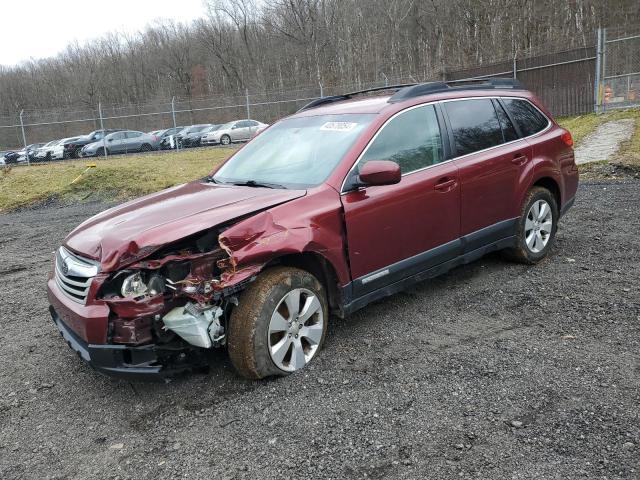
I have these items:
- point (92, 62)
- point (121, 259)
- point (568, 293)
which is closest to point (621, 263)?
point (568, 293)

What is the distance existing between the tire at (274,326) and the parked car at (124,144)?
22811 millimetres

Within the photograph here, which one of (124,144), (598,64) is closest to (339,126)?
(598,64)

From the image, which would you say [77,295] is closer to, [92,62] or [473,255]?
[473,255]

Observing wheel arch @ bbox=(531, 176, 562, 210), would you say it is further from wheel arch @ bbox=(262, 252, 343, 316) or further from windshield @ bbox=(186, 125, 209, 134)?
windshield @ bbox=(186, 125, 209, 134)

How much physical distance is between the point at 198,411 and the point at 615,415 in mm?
2352

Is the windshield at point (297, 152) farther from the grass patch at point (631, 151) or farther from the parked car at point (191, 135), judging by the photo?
the parked car at point (191, 135)

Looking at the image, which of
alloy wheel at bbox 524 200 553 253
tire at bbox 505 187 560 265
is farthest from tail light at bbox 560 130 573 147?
alloy wheel at bbox 524 200 553 253

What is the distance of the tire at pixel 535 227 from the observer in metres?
5.14

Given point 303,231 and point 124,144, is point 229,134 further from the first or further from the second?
point 303,231

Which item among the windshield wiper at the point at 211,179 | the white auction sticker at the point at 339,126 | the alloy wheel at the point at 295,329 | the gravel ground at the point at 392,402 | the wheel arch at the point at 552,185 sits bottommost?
the gravel ground at the point at 392,402

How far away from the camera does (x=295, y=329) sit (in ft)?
11.4

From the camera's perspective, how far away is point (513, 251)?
206 inches

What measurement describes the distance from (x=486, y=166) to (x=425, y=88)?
874 mm

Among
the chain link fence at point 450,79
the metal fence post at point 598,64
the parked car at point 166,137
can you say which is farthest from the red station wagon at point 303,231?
the parked car at point 166,137
